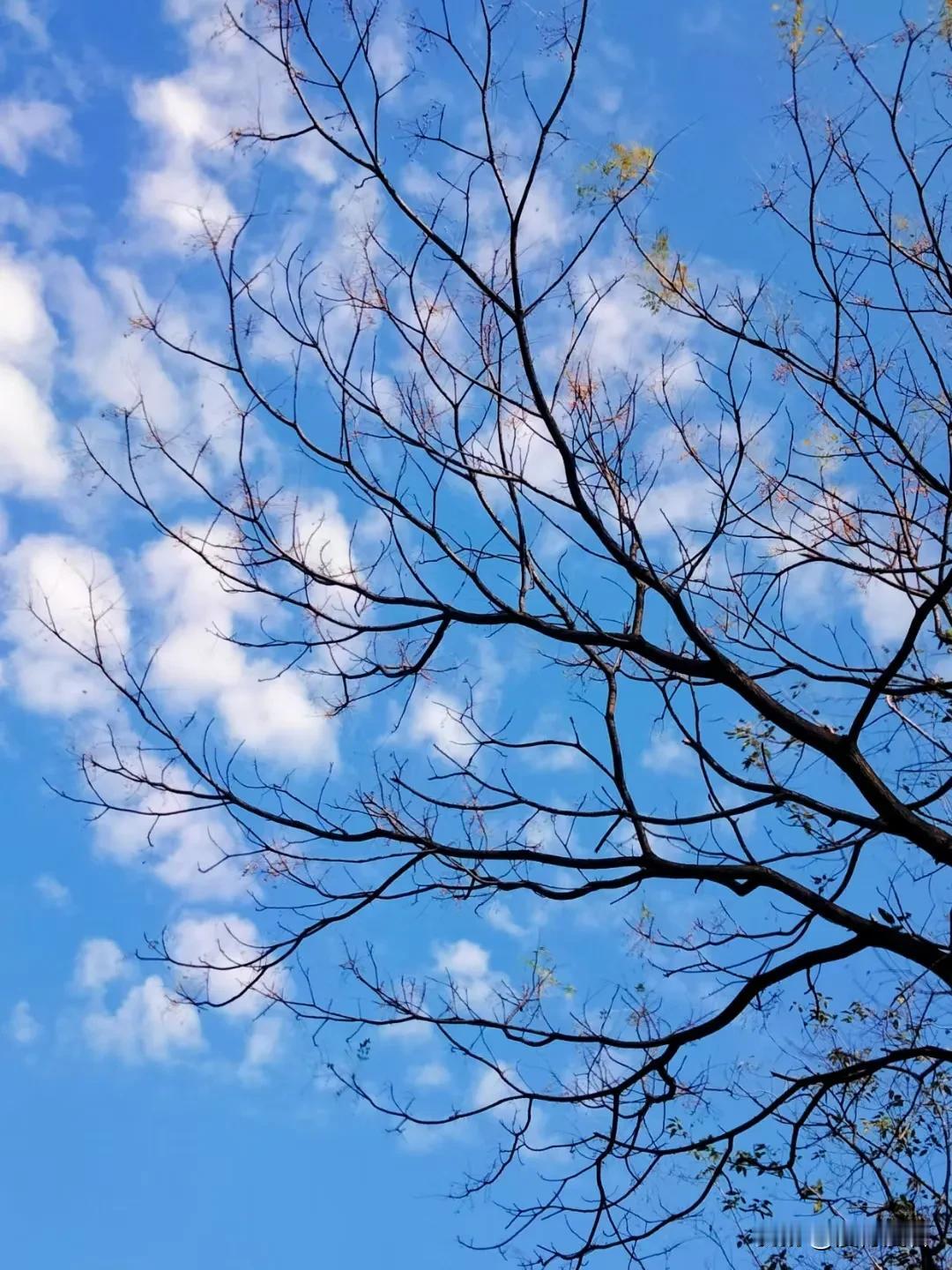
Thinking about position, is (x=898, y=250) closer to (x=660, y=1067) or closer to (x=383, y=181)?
(x=383, y=181)

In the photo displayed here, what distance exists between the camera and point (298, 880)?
462cm

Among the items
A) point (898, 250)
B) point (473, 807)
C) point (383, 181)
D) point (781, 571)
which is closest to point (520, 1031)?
point (473, 807)

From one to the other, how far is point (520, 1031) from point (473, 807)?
0.93m

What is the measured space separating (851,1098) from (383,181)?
15.6 feet

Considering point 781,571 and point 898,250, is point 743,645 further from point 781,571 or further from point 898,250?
point 898,250

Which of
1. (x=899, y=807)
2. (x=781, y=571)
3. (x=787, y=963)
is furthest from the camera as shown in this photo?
(x=781, y=571)

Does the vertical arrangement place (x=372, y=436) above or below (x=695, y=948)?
above

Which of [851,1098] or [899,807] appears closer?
[899,807]

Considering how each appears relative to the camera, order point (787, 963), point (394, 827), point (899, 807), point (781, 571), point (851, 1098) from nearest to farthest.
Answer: point (899, 807), point (787, 963), point (394, 827), point (781, 571), point (851, 1098)

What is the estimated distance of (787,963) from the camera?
4.37 meters

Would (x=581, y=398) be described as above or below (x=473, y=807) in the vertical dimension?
above

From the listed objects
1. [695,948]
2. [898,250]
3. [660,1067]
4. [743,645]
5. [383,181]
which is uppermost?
[898,250]

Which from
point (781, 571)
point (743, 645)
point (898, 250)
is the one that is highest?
point (898, 250)

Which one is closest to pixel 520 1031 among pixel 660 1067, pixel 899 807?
pixel 660 1067
